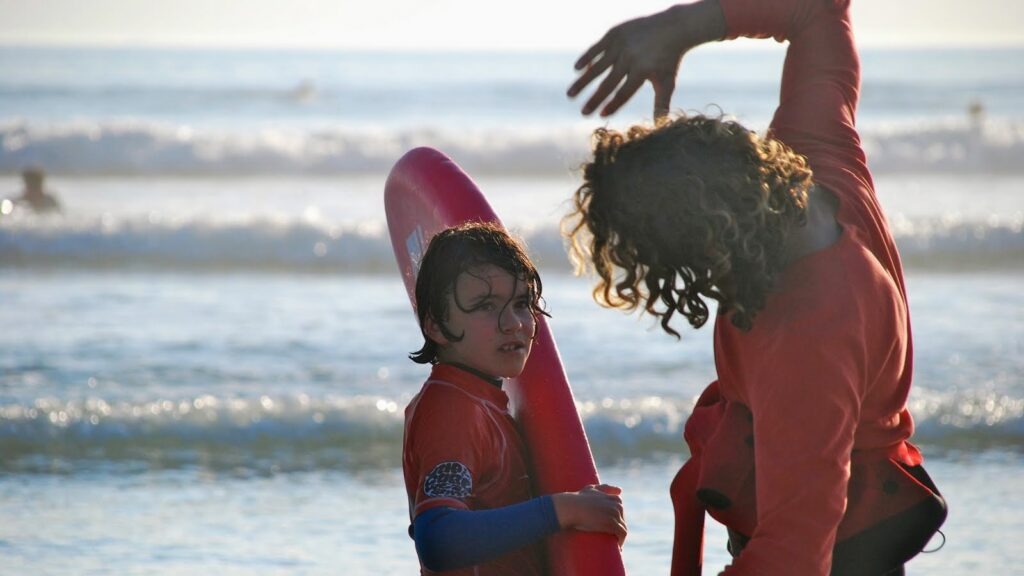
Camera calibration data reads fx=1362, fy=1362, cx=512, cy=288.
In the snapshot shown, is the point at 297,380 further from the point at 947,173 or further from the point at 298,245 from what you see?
the point at 947,173

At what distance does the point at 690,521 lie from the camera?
7.23ft

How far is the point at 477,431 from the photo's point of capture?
7.55 feet

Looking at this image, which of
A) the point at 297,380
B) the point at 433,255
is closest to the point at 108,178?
the point at 297,380

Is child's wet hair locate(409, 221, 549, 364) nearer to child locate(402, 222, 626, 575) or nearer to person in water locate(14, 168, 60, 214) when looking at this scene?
child locate(402, 222, 626, 575)

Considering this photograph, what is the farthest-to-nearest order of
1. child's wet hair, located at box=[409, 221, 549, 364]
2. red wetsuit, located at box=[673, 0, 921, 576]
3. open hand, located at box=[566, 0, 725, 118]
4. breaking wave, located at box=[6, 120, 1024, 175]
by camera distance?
breaking wave, located at box=[6, 120, 1024, 175] < child's wet hair, located at box=[409, 221, 549, 364] < open hand, located at box=[566, 0, 725, 118] < red wetsuit, located at box=[673, 0, 921, 576]

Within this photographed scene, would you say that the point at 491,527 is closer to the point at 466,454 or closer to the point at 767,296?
the point at 466,454

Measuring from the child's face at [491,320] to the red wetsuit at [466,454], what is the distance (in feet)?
0.15

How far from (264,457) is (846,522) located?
3325 millimetres

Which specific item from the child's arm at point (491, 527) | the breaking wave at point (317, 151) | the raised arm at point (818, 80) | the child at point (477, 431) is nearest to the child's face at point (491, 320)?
the child at point (477, 431)

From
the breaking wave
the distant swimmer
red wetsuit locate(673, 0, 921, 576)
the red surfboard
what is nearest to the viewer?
red wetsuit locate(673, 0, 921, 576)

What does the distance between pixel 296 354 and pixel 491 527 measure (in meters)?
4.52

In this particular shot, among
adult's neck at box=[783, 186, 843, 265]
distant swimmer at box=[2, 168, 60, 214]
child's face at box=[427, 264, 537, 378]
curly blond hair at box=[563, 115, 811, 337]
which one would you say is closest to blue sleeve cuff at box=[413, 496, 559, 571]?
child's face at box=[427, 264, 537, 378]

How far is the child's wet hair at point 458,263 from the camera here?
2.37 meters

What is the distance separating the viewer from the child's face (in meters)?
2.35
